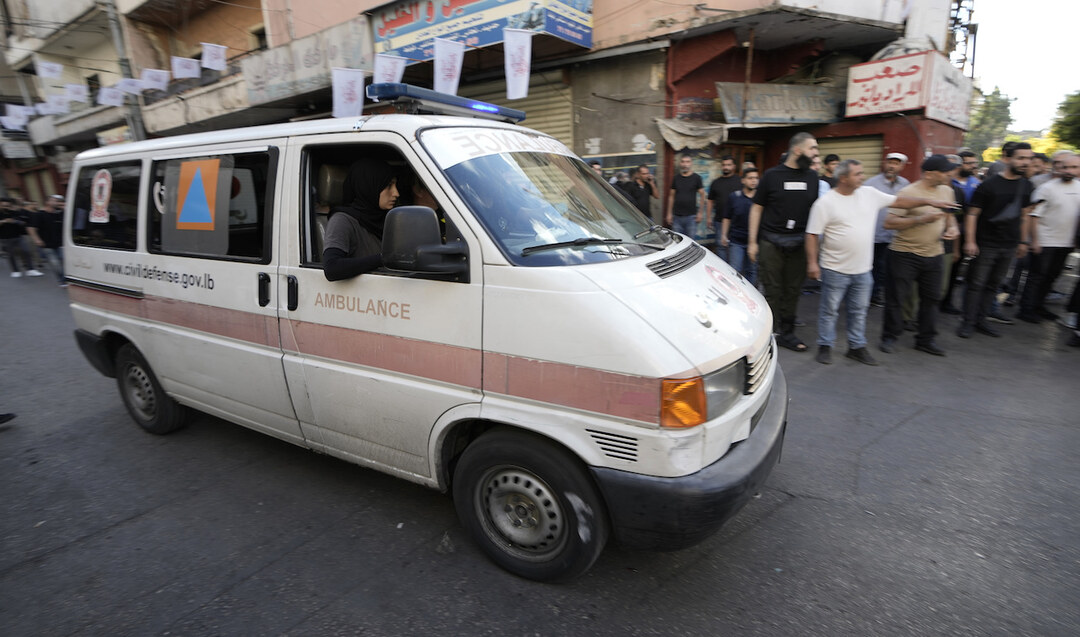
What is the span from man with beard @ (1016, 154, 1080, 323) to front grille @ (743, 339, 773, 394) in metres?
5.99

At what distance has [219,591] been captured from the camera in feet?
8.36

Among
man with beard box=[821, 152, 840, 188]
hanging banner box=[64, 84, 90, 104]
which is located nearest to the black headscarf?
man with beard box=[821, 152, 840, 188]

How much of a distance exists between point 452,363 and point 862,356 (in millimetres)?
4727

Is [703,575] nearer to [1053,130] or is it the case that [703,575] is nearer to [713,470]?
[713,470]

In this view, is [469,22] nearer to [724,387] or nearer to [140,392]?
[140,392]

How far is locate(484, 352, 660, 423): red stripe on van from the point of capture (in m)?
2.06

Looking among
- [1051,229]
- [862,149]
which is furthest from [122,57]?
[1051,229]

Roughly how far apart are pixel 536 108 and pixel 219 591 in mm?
11054

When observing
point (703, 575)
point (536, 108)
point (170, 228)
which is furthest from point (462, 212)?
point (536, 108)

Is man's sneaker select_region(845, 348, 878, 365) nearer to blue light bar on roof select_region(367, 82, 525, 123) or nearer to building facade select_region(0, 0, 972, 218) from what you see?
blue light bar on roof select_region(367, 82, 525, 123)

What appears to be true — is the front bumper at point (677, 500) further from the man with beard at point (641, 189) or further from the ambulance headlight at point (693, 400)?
the man with beard at point (641, 189)

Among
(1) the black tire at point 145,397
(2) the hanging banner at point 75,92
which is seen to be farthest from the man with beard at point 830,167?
(2) the hanging banner at point 75,92

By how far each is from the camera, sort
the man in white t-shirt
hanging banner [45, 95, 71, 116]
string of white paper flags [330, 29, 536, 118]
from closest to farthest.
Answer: the man in white t-shirt
string of white paper flags [330, 29, 536, 118]
hanging banner [45, 95, 71, 116]

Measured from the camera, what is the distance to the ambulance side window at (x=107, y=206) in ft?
12.5
